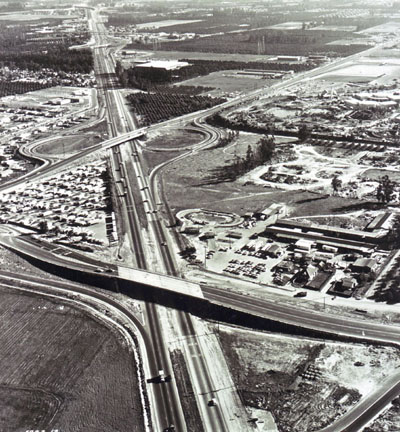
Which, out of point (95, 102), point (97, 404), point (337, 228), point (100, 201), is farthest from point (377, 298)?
point (95, 102)

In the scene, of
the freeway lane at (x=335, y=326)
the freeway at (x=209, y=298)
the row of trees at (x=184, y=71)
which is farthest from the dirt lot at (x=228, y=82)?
the freeway lane at (x=335, y=326)

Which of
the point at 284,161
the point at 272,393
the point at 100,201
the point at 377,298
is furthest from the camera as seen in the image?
the point at 284,161

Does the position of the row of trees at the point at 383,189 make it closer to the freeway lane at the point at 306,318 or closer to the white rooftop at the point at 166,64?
the freeway lane at the point at 306,318

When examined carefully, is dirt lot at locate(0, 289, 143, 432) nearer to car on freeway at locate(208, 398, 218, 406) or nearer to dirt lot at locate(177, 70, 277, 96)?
car on freeway at locate(208, 398, 218, 406)

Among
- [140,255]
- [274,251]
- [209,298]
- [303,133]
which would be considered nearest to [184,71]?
[303,133]

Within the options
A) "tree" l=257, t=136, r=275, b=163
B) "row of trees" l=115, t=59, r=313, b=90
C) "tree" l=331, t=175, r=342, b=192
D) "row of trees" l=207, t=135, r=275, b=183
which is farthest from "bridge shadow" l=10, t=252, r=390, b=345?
"row of trees" l=115, t=59, r=313, b=90

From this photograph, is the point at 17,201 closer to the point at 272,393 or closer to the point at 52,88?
the point at 272,393

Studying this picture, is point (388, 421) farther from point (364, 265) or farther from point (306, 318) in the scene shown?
point (364, 265)
